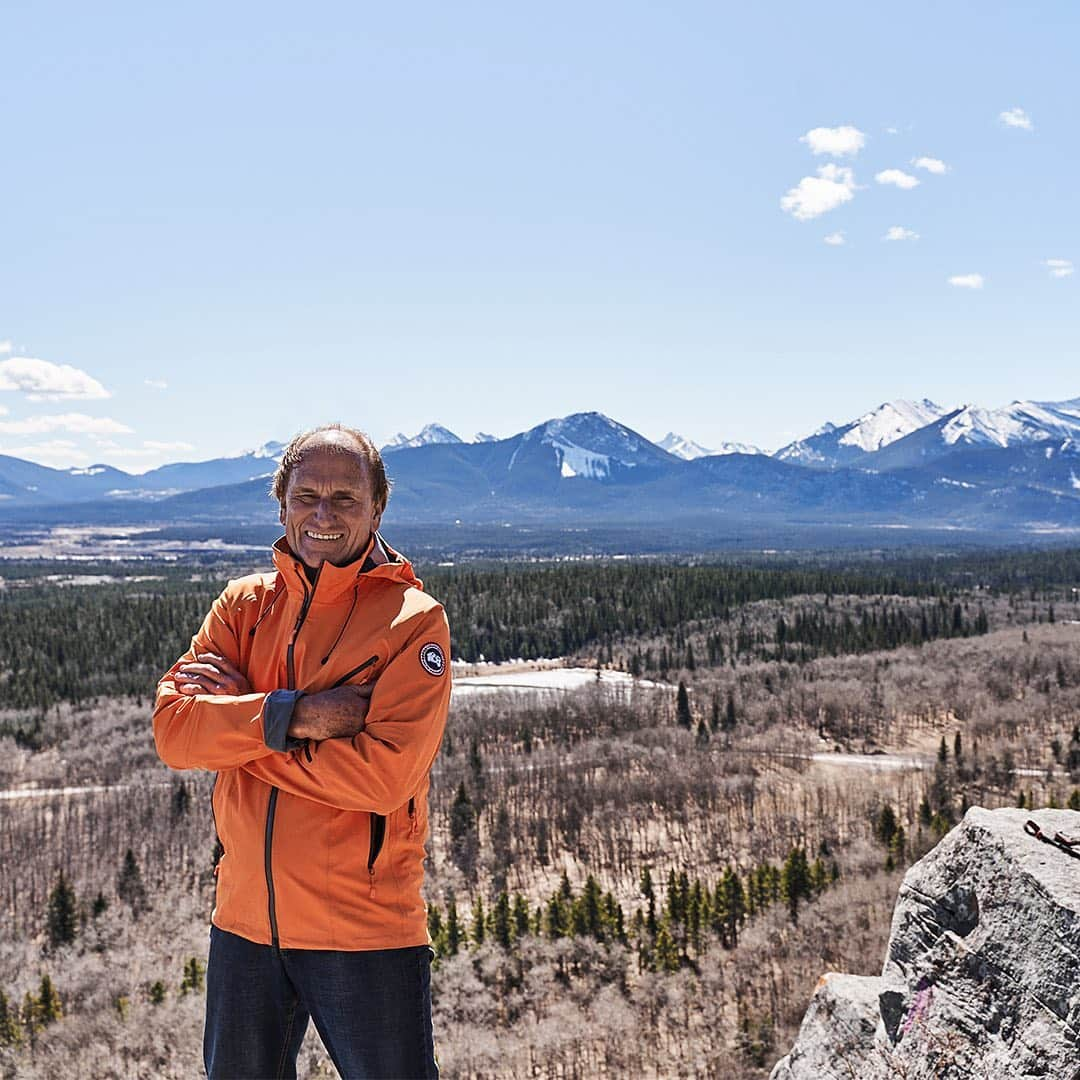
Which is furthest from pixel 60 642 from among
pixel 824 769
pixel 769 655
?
pixel 824 769

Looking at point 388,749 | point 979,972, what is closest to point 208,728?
point 388,749

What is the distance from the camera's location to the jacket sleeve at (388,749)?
402 centimetres

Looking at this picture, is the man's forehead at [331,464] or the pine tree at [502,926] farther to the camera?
the pine tree at [502,926]

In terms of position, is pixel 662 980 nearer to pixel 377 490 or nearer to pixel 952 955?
pixel 952 955

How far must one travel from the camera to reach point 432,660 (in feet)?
14.1

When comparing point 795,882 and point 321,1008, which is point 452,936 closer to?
→ point 795,882

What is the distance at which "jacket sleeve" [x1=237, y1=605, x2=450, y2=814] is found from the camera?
13.2 ft

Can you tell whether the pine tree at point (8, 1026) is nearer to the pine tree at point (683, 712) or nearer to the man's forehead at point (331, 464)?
the man's forehead at point (331, 464)

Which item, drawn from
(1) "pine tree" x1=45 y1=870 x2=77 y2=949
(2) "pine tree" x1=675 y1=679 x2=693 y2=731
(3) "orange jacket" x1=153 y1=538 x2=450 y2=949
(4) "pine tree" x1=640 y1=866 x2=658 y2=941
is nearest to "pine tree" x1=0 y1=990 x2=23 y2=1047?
(1) "pine tree" x1=45 y1=870 x2=77 y2=949

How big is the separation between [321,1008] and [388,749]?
1.21m

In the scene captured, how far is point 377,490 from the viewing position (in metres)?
4.78

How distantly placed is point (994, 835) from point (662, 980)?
1783 cm

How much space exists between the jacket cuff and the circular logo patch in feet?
1.95

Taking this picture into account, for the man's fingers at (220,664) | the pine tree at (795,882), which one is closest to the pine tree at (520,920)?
the pine tree at (795,882)
